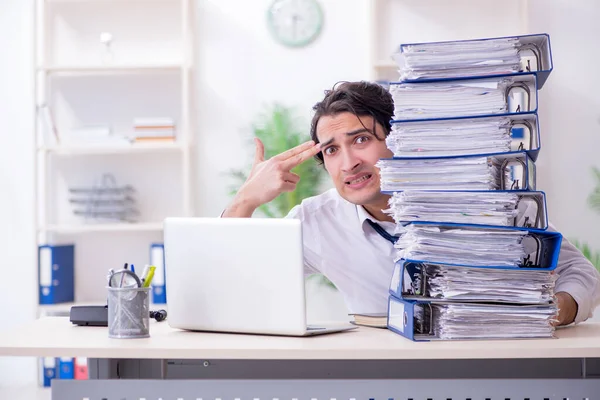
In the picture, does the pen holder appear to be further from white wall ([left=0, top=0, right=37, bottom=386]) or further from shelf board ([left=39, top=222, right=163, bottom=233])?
white wall ([left=0, top=0, right=37, bottom=386])

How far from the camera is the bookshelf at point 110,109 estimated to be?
4.49 m

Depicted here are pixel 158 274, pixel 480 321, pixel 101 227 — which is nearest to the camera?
pixel 480 321

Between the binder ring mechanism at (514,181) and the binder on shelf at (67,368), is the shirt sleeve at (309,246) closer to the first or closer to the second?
the binder ring mechanism at (514,181)

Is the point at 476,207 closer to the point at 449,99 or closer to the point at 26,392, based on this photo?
the point at 449,99

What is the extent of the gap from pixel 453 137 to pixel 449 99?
3.3 inches

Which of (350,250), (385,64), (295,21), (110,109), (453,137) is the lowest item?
(350,250)

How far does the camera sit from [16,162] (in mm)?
4543

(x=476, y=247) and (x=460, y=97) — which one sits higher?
(x=460, y=97)

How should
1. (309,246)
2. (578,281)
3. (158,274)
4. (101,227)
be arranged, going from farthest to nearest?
(101,227), (158,274), (309,246), (578,281)

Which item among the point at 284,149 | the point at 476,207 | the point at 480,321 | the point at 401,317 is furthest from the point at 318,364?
the point at 284,149

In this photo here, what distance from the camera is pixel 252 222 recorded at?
172cm

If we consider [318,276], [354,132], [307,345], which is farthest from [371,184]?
[318,276]

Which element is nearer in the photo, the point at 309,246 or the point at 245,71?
the point at 309,246

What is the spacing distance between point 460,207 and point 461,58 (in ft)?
1.06
